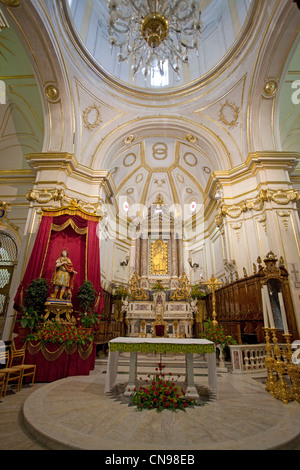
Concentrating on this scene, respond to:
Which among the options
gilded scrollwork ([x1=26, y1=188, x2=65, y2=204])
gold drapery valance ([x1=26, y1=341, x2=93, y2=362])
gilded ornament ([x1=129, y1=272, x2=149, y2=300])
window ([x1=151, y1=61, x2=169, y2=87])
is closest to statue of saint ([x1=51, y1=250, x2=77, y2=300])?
gold drapery valance ([x1=26, y1=341, x2=93, y2=362])

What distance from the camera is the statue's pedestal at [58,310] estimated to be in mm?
5457

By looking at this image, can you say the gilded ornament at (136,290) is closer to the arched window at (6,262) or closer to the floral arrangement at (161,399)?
the arched window at (6,262)

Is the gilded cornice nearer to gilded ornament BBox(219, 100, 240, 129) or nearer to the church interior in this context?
the church interior

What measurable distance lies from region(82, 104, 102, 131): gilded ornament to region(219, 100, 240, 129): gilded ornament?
5678mm

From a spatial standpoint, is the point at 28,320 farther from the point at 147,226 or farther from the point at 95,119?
the point at 147,226

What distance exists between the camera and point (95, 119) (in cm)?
1055

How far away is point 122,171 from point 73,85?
15.6 feet

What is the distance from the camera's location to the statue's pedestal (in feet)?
17.9

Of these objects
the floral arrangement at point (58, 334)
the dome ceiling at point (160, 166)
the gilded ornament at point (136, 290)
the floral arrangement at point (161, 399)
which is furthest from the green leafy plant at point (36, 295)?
the dome ceiling at point (160, 166)

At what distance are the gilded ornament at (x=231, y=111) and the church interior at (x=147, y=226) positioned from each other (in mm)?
55

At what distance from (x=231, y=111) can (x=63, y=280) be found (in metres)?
10.00

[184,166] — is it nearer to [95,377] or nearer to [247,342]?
[247,342]

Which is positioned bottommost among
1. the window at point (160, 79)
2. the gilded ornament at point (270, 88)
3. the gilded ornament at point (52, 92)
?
the gilded ornament at point (52, 92)
